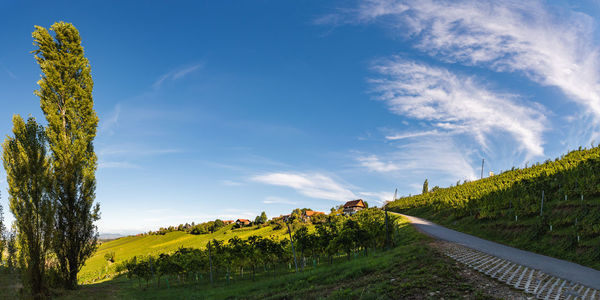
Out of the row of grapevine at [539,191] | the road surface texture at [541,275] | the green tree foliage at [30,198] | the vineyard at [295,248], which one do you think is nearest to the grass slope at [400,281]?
the road surface texture at [541,275]

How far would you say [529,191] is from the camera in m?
34.8

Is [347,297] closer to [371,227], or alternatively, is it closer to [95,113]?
[371,227]

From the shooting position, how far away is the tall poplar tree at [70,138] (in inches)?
1047

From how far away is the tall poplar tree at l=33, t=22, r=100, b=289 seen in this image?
26594 millimetres

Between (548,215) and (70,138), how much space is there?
48.6 meters

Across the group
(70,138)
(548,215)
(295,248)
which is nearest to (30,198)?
(70,138)

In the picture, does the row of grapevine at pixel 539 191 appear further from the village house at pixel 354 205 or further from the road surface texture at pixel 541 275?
the village house at pixel 354 205

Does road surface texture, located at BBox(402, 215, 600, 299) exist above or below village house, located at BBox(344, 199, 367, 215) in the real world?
above

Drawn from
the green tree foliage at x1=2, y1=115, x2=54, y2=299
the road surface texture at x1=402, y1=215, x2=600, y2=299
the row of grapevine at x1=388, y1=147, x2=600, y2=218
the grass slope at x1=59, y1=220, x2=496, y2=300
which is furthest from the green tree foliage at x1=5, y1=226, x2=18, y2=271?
the row of grapevine at x1=388, y1=147, x2=600, y2=218

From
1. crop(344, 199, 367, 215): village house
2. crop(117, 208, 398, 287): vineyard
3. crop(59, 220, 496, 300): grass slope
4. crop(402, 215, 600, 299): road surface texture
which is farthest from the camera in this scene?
crop(344, 199, 367, 215): village house

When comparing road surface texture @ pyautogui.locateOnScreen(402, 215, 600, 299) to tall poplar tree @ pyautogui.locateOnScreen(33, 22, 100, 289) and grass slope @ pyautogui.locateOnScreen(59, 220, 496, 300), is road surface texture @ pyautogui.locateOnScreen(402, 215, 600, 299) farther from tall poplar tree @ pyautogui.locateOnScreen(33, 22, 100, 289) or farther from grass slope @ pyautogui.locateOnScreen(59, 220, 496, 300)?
tall poplar tree @ pyautogui.locateOnScreen(33, 22, 100, 289)

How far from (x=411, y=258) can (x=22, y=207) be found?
2861cm

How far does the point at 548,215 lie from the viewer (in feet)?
84.9

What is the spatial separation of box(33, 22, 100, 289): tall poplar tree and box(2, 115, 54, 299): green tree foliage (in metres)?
4.43
